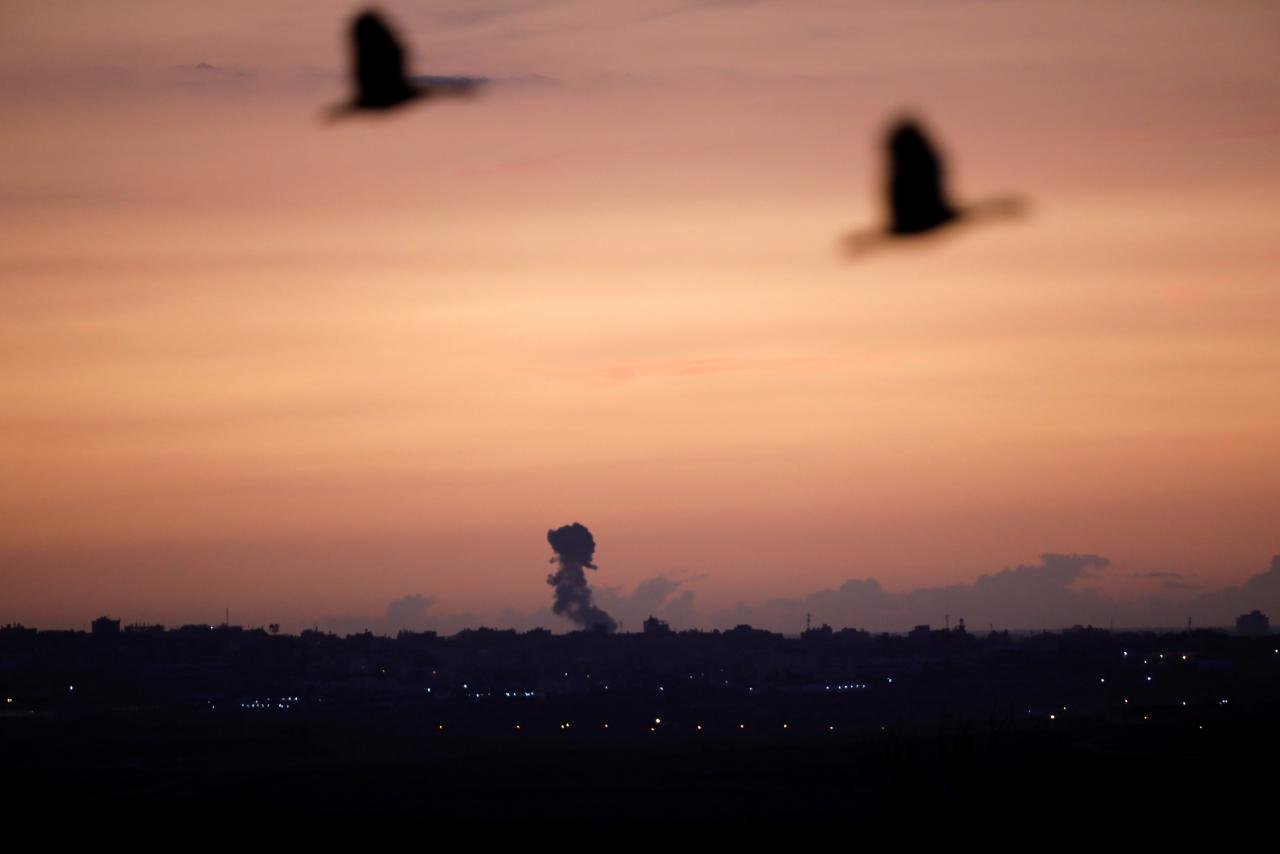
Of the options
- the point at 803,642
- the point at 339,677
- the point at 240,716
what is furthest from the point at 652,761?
the point at 803,642


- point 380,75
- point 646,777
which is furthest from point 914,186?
point 646,777

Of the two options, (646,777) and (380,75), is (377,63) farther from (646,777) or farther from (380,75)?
(646,777)

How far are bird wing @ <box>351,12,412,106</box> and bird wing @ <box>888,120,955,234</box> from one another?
5067 millimetres

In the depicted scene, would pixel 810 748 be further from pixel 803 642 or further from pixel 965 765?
pixel 803 642

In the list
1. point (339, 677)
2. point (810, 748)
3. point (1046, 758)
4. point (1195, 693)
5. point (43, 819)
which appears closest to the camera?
point (43, 819)

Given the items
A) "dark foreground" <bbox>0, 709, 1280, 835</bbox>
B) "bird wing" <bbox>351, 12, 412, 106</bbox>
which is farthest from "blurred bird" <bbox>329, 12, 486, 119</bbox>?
"dark foreground" <bbox>0, 709, 1280, 835</bbox>

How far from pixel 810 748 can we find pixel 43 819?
33.2 metres

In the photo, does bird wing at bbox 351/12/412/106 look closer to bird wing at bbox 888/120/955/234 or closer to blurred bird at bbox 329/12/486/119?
blurred bird at bbox 329/12/486/119

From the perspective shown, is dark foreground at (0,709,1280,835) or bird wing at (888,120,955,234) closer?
bird wing at (888,120,955,234)

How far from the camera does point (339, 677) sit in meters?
128

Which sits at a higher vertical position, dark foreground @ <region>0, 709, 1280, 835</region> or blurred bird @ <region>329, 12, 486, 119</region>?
blurred bird @ <region>329, 12, 486, 119</region>

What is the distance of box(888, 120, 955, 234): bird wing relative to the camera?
13844 millimetres

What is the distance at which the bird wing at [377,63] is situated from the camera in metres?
16.0

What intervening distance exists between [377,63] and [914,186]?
5985 millimetres
